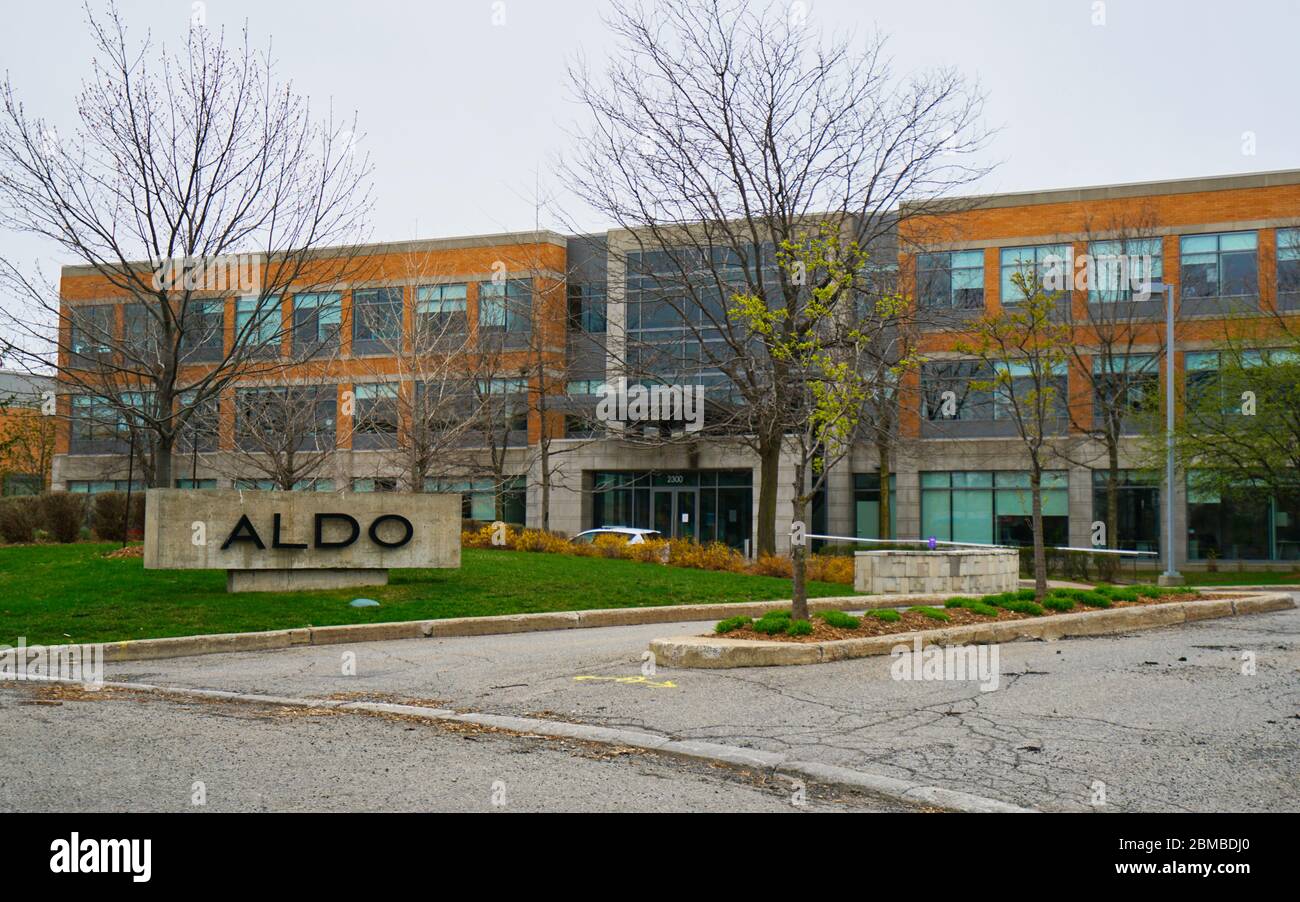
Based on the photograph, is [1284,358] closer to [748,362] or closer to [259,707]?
[748,362]

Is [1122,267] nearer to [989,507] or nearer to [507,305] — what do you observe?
[989,507]

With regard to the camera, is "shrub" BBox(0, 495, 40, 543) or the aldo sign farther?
"shrub" BBox(0, 495, 40, 543)

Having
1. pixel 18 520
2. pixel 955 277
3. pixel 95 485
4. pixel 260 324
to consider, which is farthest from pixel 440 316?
pixel 95 485

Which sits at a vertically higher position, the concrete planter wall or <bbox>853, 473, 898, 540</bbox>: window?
<bbox>853, 473, 898, 540</bbox>: window

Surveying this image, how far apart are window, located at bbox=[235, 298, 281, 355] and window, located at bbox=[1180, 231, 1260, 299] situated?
2833 cm

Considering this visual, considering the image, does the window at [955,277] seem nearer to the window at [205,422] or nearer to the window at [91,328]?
the window at [205,422]

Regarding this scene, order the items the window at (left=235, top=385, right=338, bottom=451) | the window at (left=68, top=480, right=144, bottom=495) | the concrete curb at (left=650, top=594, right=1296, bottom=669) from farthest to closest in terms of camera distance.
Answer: the window at (left=68, top=480, right=144, bottom=495), the window at (left=235, top=385, right=338, bottom=451), the concrete curb at (left=650, top=594, right=1296, bottom=669)

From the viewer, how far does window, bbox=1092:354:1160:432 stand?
3672 cm

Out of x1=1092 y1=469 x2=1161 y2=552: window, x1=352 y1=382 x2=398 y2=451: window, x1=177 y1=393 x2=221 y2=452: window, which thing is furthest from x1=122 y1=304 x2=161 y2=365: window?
x1=1092 y1=469 x2=1161 y2=552: window

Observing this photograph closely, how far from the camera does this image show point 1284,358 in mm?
34500

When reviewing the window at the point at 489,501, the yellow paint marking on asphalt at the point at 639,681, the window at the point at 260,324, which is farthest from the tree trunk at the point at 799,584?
the window at the point at 489,501

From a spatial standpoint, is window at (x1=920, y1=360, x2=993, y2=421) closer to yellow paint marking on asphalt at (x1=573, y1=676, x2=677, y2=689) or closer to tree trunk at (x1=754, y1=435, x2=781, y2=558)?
tree trunk at (x1=754, y1=435, x2=781, y2=558)

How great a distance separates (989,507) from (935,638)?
97.7 ft

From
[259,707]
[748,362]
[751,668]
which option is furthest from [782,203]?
[259,707]
